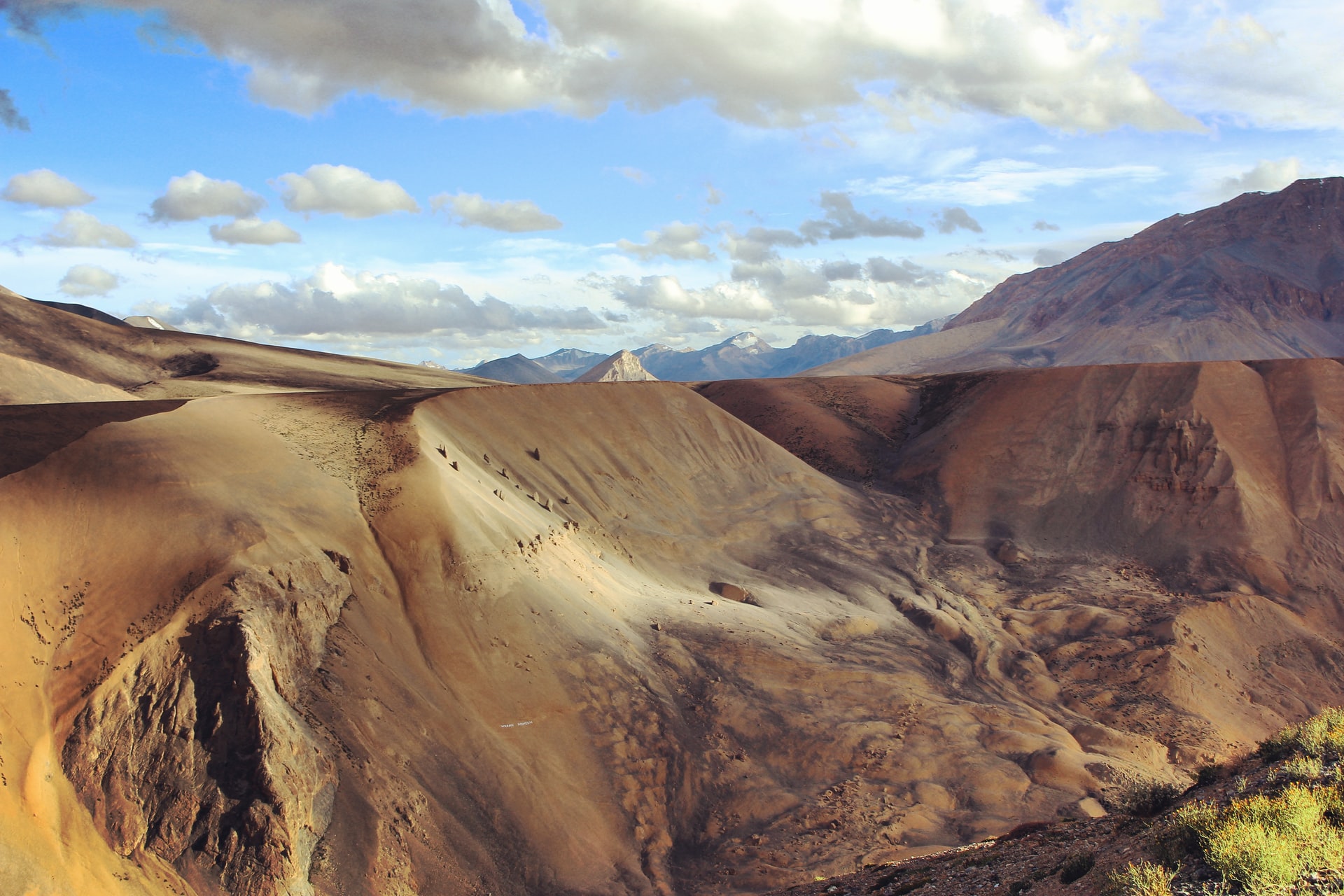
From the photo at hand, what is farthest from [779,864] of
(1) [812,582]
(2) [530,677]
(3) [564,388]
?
(3) [564,388]

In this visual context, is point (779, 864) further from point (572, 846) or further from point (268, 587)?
point (268, 587)

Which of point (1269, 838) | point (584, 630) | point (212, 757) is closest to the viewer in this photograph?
point (1269, 838)

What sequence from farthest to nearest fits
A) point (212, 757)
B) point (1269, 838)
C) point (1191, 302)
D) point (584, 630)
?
point (1191, 302) < point (584, 630) < point (212, 757) < point (1269, 838)

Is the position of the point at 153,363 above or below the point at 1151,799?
above

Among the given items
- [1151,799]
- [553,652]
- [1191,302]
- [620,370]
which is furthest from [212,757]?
[1191,302]

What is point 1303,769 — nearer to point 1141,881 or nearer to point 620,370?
point 1141,881
